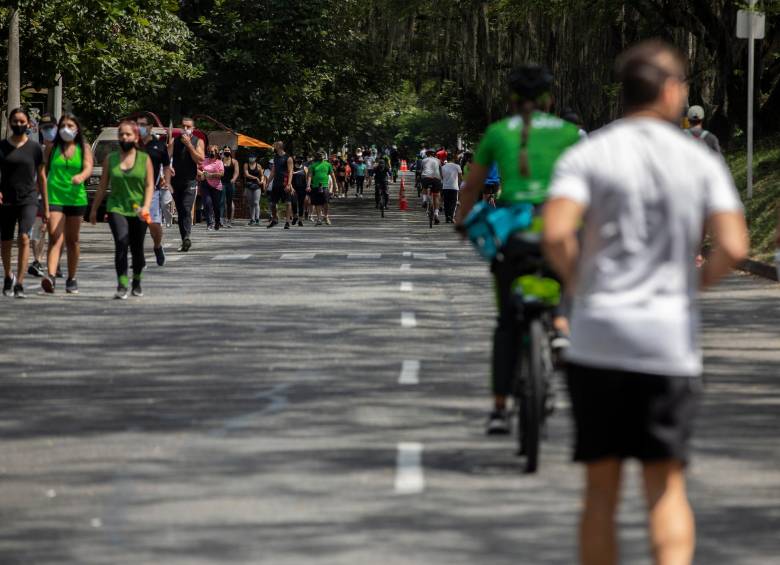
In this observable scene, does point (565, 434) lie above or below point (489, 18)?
below

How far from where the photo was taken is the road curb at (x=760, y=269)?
2108cm

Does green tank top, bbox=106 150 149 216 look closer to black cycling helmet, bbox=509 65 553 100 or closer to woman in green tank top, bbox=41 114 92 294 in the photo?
woman in green tank top, bbox=41 114 92 294

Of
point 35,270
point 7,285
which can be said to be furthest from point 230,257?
point 7,285

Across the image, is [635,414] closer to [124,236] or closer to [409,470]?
[409,470]

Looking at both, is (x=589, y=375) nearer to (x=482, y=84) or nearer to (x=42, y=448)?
(x=42, y=448)

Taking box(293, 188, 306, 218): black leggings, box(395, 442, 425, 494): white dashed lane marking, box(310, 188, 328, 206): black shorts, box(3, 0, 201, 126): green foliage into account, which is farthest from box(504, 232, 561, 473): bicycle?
box(293, 188, 306, 218): black leggings

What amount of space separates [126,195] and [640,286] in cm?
1292

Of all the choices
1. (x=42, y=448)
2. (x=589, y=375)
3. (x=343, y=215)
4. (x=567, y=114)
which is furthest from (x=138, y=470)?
(x=343, y=215)

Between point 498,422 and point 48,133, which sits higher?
point 48,133

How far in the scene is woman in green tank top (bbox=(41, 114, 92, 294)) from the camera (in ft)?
59.3

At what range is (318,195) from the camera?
37906 mm

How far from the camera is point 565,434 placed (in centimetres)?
920

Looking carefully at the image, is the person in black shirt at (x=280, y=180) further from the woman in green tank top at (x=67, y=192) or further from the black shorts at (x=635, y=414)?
the black shorts at (x=635, y=414)

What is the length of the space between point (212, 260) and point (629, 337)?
64.1 feet
